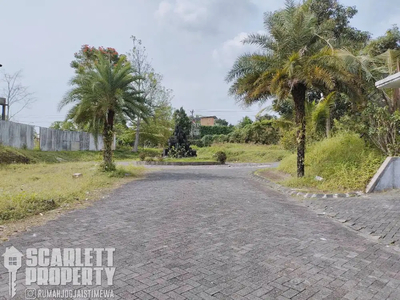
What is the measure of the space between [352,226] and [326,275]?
2.46 meters

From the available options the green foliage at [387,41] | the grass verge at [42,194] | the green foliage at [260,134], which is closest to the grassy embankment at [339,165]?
the grass verge at [42,194]

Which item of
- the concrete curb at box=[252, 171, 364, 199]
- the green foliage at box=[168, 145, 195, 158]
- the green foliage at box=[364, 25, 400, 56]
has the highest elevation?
the green foliage at box=[364, 25, 400, 56]

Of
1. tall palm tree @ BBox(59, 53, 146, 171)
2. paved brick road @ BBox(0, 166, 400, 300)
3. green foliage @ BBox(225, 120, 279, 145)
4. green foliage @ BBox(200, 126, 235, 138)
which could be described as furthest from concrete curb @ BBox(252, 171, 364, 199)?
green foliage @ BBox(200, 126, 235, 138)

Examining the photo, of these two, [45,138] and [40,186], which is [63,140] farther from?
[40,186]

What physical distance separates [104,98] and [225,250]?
9389mm

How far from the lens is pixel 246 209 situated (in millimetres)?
6543

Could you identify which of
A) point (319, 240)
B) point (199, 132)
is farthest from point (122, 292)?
point (199, 132)

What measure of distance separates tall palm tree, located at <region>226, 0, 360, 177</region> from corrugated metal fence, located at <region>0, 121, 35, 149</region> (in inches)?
602

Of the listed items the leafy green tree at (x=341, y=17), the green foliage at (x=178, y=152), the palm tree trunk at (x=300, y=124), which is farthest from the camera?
the green foliage at (x=178, y=152)

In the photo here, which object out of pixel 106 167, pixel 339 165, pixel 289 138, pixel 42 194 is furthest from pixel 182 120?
pixel 42 194

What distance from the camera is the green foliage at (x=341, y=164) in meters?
8.75

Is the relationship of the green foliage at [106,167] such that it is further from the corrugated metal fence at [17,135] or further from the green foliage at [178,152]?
the green foliage at [178,152]

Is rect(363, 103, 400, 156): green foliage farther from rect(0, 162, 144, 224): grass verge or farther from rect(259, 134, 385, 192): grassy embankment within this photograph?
rect(0, 162, 144, 224): grass verge

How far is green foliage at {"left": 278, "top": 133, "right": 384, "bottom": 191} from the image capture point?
8.75m
